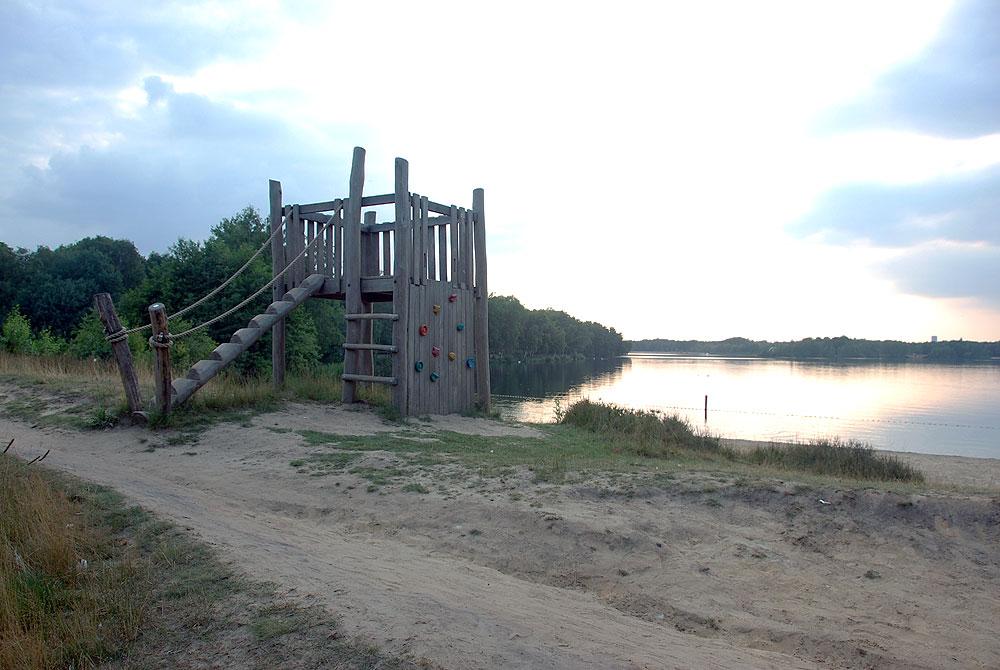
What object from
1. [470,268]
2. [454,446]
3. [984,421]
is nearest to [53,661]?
[454,446]

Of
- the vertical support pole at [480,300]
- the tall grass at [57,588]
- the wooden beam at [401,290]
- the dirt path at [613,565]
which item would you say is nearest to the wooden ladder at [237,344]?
the wooden beam at [401,290]

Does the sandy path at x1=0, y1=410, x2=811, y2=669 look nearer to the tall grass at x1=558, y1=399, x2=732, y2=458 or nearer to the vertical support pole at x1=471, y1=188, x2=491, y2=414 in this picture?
the tall grass at x1=558, y1=399, x2=732, y2=458

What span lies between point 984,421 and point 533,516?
37.6 meters

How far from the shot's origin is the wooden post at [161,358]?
37.4 ft

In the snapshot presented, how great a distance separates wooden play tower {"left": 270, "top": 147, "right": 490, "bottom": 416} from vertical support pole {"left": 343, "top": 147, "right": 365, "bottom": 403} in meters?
0.02

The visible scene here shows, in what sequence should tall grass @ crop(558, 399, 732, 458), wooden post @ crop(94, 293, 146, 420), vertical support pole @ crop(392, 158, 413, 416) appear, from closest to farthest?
wooden post @ crop(94, 293, 146, 420) → tall grass @ crop(558, 399, 732, 458) → vertical support pole @ crop(392, 158, 413, 416)

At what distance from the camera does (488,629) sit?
4.62 metres

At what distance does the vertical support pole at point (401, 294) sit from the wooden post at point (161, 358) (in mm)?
4177

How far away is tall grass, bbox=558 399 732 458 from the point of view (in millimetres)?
12859

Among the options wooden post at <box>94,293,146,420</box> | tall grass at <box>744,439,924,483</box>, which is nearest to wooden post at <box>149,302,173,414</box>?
wooden post at <box>94,293,146,420</box>

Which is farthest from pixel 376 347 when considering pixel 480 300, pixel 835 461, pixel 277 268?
pixel 835 461

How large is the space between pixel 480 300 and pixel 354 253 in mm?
3309

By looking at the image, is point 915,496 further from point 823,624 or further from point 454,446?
point 454,446

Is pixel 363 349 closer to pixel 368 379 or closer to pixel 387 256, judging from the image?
pixel 368 379
